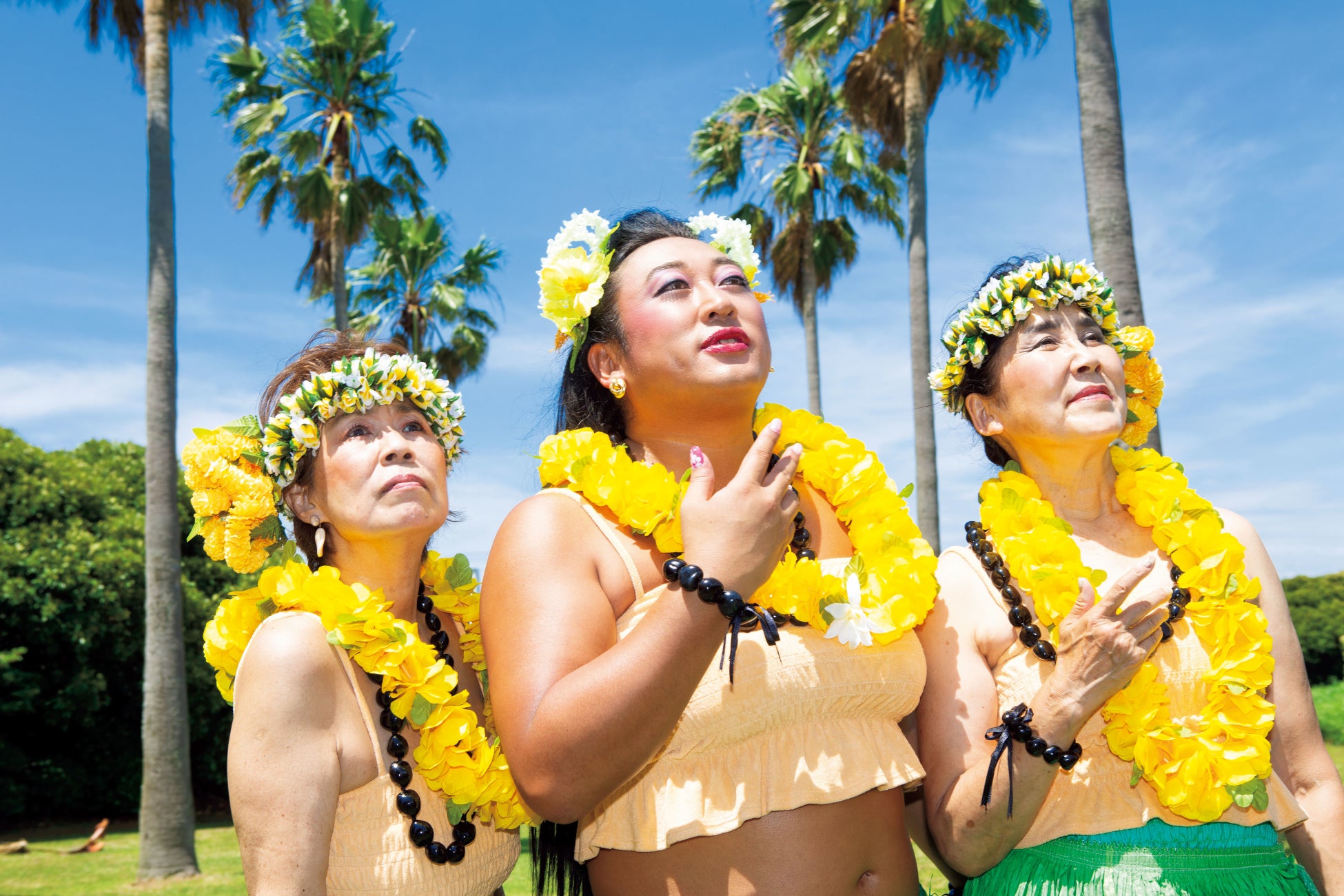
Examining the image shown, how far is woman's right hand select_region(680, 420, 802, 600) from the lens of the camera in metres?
2.04

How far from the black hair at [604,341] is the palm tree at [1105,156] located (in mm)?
3799

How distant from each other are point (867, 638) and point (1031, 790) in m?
0.56

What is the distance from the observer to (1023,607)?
2896 millimetres

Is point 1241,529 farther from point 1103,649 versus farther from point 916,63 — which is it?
point 916,63

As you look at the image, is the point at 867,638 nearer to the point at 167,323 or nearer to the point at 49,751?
the point at 167,323

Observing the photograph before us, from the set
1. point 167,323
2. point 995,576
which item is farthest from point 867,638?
point 167,323

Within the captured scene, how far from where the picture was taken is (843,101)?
16.8 m

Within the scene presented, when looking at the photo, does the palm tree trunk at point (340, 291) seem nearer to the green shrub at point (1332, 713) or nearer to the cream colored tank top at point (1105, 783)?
the cream colored tank top at point (1105, 783)

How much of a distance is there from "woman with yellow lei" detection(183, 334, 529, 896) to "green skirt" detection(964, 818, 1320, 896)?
55.0 inches

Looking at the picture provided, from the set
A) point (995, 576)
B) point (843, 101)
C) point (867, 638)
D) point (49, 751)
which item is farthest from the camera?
point (49, 751)

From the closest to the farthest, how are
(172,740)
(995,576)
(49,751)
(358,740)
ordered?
1. (358,740)
2. (995,576)
3. (172,740)
4. (49,751)

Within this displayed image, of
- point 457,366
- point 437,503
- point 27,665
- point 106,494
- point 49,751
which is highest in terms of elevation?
point 457,366

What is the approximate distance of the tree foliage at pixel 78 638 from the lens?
1712cm

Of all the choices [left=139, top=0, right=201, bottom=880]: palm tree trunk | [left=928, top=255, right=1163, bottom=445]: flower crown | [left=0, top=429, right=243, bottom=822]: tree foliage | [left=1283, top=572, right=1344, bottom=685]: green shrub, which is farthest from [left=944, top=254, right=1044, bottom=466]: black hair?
[left=1283, top=572, right=1344, bottom=685]: green shrub
